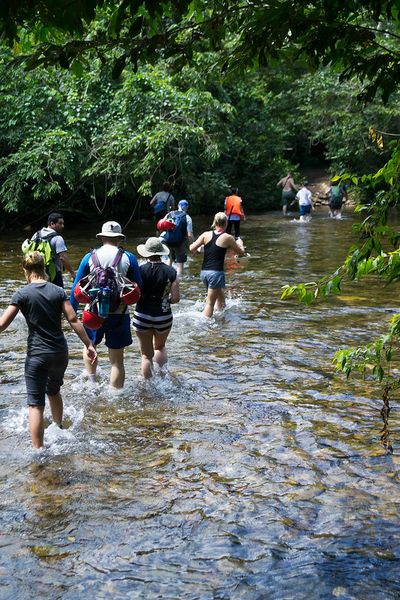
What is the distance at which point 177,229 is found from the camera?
1402cm

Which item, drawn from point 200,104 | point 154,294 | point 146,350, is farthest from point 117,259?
point 200,104

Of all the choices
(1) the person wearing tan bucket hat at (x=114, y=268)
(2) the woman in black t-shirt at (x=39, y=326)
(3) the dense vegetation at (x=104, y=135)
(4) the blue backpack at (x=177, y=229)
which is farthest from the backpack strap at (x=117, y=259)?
(3) the dense vegetation at (x=104, y=135)

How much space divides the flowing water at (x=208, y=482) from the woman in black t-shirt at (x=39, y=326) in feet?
1.57

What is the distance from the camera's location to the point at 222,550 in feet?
15.7

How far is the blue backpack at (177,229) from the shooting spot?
45.8ft

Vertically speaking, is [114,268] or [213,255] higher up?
[114,268]

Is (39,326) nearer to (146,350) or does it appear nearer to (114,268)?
(114,268)

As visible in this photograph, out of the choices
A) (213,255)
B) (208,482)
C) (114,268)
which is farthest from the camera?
(213,255)

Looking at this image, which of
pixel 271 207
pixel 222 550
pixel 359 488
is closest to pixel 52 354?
pixel 222 550

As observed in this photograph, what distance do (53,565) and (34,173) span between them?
17203 mm

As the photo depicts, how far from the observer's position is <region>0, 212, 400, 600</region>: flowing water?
4.49m

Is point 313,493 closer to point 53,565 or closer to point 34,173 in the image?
point 53,565

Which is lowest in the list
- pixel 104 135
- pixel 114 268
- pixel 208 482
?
pixel 208 482

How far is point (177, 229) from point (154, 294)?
243 inches
